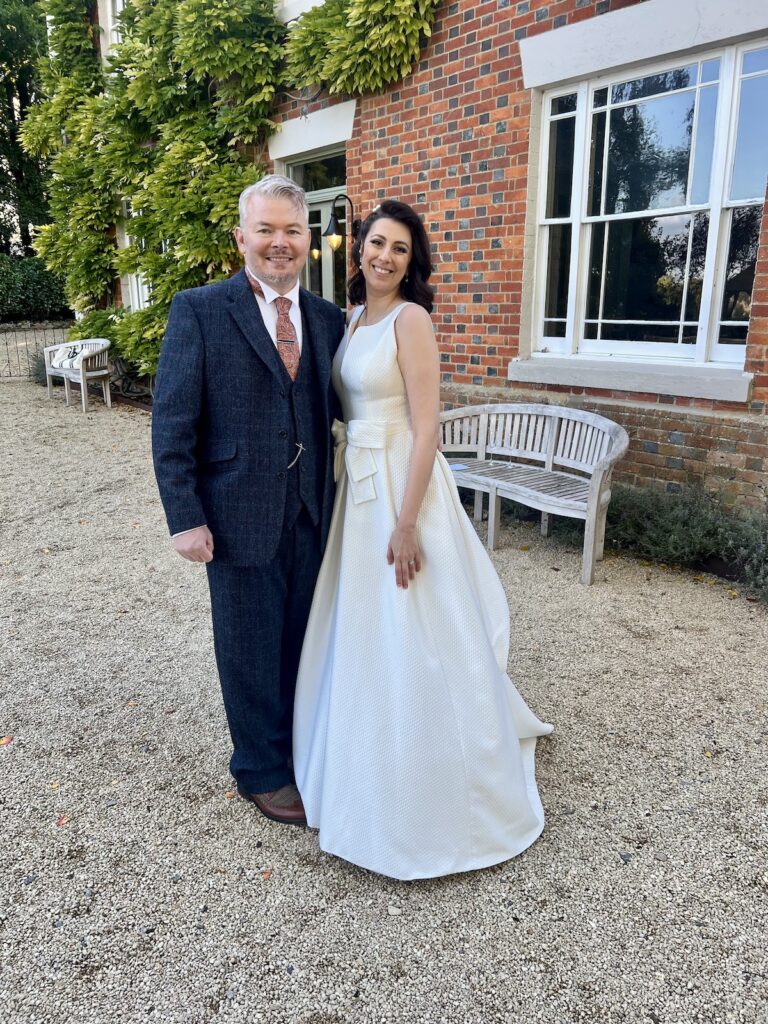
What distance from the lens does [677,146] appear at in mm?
4902

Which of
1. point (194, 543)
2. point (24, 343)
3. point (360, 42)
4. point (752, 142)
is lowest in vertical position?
point (24, 343)


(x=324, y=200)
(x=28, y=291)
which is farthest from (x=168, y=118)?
(x=28, y=291)

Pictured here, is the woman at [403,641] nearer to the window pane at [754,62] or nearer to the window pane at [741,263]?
the window pane at [741,263]

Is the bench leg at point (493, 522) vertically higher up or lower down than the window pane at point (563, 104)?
lower down

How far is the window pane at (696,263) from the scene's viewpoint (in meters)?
4.84

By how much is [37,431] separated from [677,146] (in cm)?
783

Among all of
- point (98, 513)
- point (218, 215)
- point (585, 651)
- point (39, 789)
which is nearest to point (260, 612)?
point (39, 789)

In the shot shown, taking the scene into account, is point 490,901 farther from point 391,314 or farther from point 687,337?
point 687,337

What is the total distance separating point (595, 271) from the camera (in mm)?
5508

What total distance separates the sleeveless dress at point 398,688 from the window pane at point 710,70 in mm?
3810

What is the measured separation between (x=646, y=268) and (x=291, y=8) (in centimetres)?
504

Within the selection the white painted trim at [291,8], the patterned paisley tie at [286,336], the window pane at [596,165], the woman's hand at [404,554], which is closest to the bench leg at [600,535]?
the window pane at [596,165]

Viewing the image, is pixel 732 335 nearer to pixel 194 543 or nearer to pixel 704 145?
pixel 704 145

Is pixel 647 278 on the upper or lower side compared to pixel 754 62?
lower
